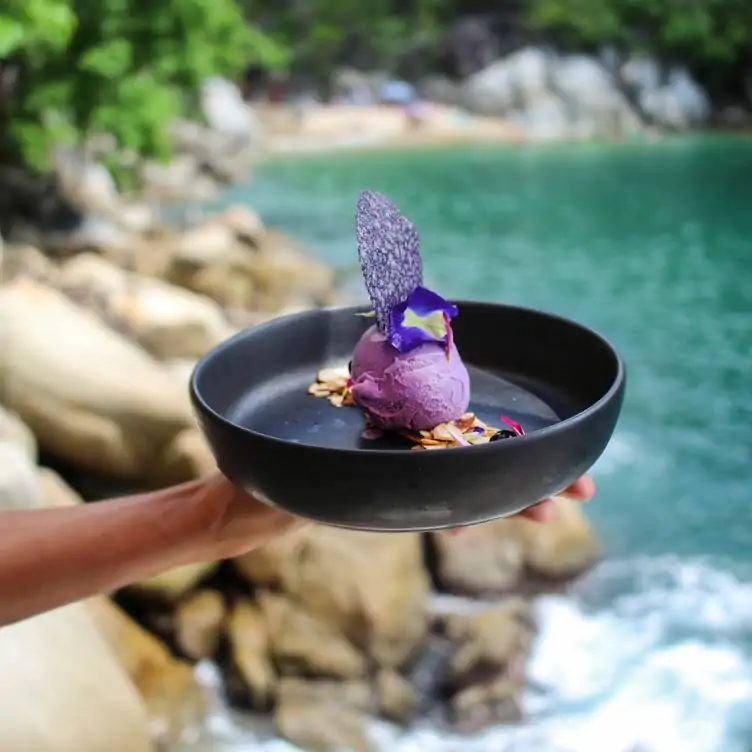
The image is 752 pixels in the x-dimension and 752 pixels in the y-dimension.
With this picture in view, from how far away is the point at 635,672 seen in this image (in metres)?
1.79

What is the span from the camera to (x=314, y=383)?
990 mm

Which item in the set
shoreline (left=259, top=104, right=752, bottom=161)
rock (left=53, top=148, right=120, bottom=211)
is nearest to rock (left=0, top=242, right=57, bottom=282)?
rock (left=53, top=148, right=120, bottom=211)

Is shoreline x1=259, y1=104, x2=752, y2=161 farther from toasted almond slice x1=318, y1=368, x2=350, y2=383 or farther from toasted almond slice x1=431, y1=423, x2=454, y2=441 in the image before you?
toasted almond slice x1=431, y1=423, x2=454, y2=441

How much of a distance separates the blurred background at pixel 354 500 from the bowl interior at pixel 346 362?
639 millimetres

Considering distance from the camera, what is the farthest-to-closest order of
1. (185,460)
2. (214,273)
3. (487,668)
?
(214,273) → (185,460) → (487,668)

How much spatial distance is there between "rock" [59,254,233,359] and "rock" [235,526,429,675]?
2.73ft

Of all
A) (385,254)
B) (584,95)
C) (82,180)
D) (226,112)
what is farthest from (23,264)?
(584,95)

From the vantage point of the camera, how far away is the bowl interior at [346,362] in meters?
0.89

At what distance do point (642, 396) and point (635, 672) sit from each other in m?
1.20

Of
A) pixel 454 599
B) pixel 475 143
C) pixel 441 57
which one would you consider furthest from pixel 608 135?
pixel 454 599

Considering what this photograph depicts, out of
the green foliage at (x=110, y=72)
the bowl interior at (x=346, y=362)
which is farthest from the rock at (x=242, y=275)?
the bowl interior at (x=346, y=362)

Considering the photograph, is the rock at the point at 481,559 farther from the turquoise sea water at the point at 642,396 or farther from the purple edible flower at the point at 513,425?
the purple edible flower at the point at 513,425

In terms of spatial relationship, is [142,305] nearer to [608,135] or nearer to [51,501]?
[51,501]

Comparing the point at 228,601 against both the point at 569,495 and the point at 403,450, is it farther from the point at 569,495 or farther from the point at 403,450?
the point at 403,450
